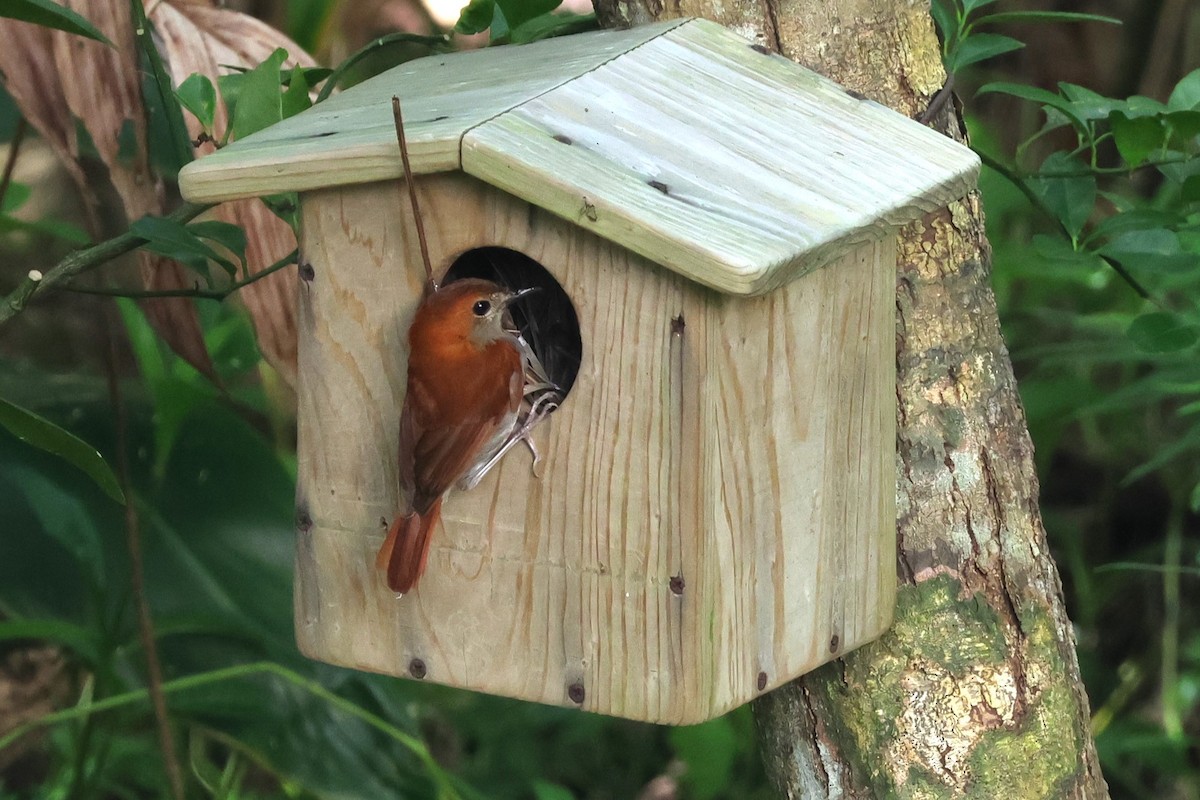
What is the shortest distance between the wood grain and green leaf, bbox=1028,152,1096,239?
354 mm

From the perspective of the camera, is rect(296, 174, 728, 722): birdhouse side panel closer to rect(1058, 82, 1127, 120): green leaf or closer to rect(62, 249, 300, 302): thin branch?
rect(62, 249, 300, 302): thin branch

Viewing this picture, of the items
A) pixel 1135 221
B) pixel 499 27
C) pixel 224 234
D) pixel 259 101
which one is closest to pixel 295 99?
pixel 259 101

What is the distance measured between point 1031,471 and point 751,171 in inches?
26.9

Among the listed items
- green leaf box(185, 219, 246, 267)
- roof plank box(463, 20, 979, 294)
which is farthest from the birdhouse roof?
green leaf box(185, 219, 246, 267)

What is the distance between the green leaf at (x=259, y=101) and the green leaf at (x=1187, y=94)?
3.72 feet

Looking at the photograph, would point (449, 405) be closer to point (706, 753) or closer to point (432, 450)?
point (432, 450)

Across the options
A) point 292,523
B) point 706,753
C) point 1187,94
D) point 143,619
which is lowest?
point 706,753

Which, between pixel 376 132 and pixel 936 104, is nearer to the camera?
pixel 376 132

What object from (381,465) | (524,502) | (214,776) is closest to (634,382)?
(524,502)

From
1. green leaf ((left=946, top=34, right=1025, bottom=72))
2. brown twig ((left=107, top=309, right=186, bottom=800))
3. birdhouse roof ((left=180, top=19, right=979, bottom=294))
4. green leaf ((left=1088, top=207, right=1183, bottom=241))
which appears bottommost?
brown twig ((left=107, top=309, right=186, bottom=800))

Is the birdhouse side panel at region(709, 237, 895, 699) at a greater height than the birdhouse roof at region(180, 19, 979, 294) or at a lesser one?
lesser

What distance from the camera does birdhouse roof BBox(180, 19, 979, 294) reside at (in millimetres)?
1413

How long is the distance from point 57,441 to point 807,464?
0.83 metres

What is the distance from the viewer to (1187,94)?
6.15 ft
